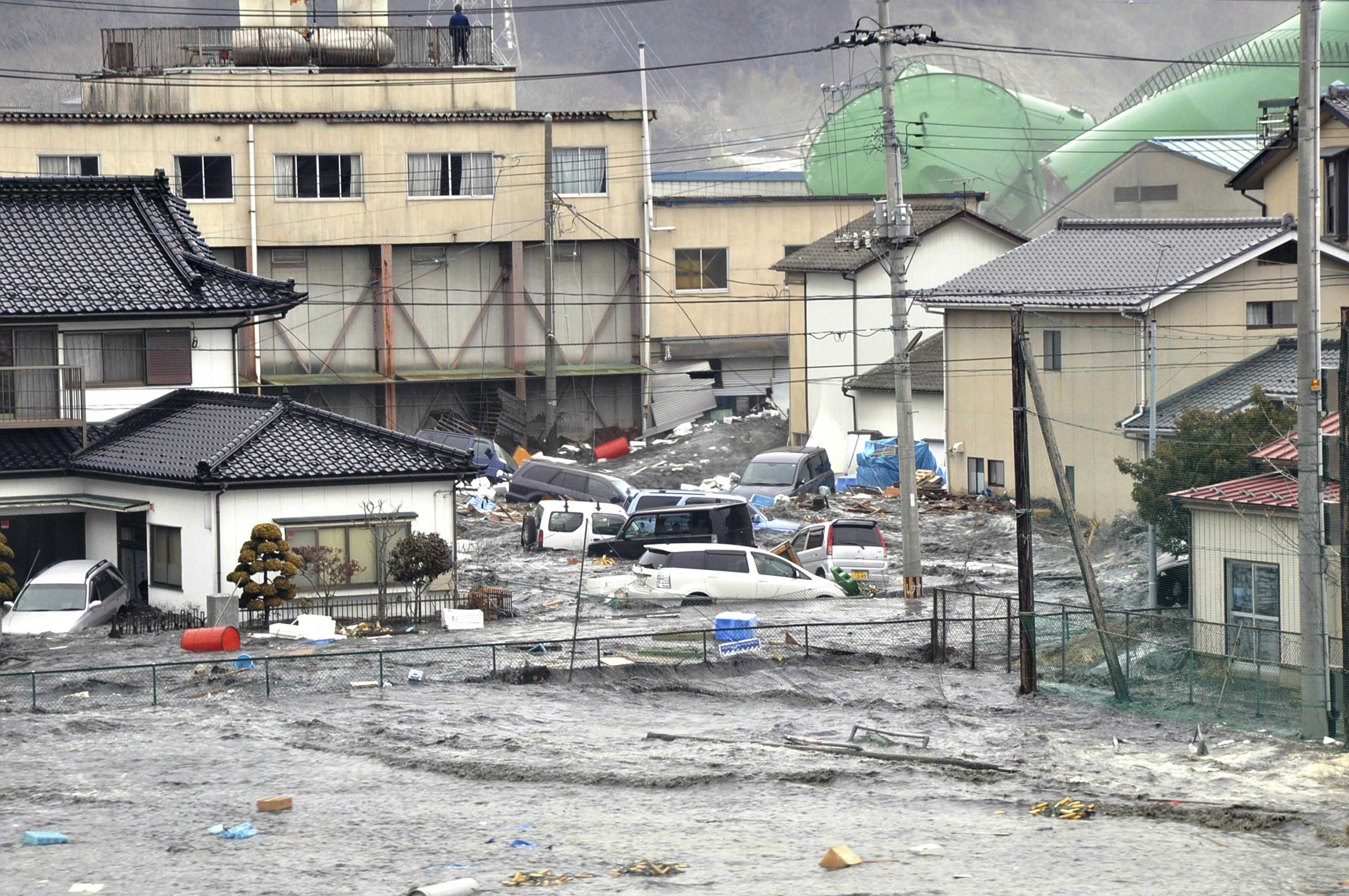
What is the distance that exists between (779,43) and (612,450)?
149 m

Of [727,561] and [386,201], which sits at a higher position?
[386,201]

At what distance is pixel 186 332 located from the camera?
3266 centimetres

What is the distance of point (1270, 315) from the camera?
35844 mm

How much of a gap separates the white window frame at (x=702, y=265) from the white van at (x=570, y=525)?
68.8ft

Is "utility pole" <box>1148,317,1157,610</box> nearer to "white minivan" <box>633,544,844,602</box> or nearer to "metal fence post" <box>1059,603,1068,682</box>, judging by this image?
"metal fence post" <box>1059,603,1068,682</box>

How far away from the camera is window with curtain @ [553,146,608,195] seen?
5444cm

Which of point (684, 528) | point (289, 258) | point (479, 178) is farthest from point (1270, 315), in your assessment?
point (289, 258)

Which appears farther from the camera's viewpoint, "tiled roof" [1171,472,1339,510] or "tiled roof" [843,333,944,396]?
"tiled roof" [843,333,944,396]

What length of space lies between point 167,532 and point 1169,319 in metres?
21.1

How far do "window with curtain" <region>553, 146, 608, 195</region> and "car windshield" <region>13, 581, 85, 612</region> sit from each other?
29.5 metres

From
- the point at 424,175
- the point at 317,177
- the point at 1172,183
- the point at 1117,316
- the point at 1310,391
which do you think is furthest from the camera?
the point at 1172,183

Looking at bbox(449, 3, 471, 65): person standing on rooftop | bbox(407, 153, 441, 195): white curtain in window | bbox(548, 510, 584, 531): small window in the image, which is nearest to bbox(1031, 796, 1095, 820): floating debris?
bbox(548, 510, 584, 531): small window

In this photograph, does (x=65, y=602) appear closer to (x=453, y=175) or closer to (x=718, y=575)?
(x=718, y=575)

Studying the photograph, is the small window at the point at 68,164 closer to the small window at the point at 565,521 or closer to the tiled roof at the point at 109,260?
the tiled roof at the point at 109,260
